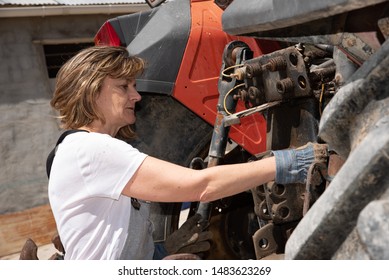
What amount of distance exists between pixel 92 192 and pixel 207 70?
1176 mm

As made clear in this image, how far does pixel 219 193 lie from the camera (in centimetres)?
191

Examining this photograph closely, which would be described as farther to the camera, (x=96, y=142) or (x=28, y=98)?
(x=28, y=98)

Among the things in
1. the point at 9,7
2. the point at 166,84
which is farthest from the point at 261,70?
the point at 9,7

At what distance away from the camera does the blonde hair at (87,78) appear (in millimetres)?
2188

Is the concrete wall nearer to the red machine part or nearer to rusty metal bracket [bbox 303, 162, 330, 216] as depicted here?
the red machine part

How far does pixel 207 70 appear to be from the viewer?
291cm

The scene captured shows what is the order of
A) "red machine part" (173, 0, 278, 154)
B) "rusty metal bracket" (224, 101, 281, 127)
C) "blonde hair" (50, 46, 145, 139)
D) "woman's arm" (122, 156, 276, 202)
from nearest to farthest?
1. "woman's arm" (122, 156, 276, 202)
2. "blonde hair" (50, 46, 145, 139)
3. "rusty metal bracket" (224, 101, 281, 127)
4. "red machine part" (173, 0, 278, 154)

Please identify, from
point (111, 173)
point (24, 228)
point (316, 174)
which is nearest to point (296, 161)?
point (316, 174)

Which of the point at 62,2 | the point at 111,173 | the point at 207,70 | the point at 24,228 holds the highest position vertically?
the point at 111,173

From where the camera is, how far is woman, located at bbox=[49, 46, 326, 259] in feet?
6.16

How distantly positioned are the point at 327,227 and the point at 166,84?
76.4 inches

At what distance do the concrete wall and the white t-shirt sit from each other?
4758mm

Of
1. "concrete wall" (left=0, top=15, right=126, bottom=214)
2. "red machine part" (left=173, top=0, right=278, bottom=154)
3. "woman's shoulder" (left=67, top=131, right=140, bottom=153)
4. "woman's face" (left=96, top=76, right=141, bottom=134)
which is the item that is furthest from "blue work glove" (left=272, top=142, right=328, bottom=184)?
"concrete wall" (left=0, top=15, right=126, bottom=214)

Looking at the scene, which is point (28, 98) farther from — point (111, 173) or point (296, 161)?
point (296, 161)
